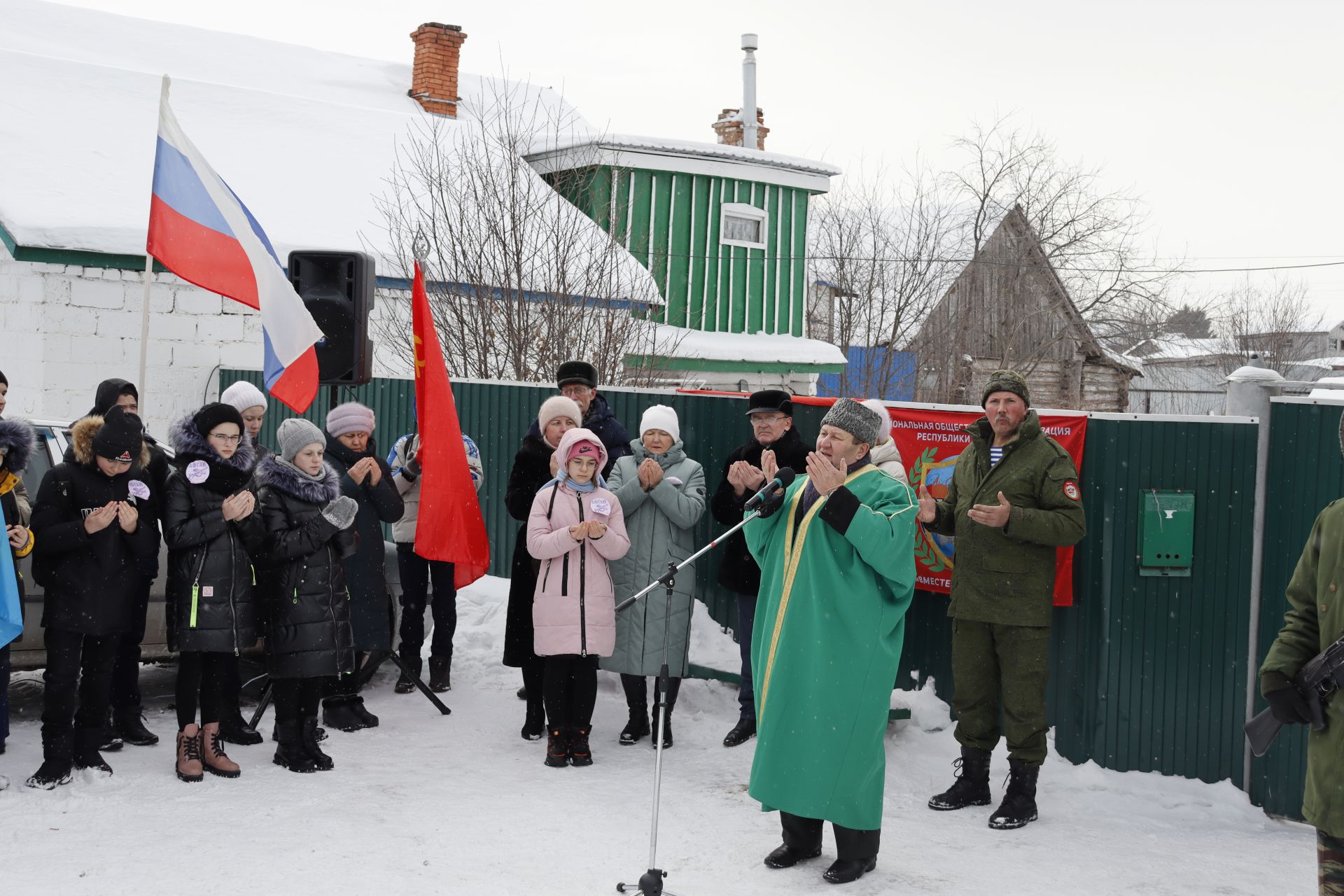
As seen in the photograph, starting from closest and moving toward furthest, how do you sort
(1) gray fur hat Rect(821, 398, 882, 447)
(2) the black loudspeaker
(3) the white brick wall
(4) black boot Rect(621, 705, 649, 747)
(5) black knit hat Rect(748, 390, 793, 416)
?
(1) gray fur hat Rect(821, 398, 882, 447)
(5) black knit hat Rect(748, 390, 793, 416)
(4) black boot Rect(621, 705, 649, 747)
(2) the black loudspeaker
(3) the white brick wall

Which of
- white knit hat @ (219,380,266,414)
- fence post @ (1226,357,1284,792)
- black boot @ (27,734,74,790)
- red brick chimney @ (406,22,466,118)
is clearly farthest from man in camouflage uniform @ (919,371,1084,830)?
red brick chimney @ (406,22,466,118)

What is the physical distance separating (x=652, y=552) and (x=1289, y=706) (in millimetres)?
3366

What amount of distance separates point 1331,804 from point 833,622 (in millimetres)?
1691

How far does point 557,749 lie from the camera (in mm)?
5926

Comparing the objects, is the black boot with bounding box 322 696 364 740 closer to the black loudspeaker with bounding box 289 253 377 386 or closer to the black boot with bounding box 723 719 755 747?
the black boot with bounding box 723 719 755 747

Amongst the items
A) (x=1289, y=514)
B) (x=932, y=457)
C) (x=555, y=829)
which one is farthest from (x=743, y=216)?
(x=555, y=829)

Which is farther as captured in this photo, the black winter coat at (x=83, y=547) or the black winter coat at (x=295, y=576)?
the black winter coat at (x=295, y=576)

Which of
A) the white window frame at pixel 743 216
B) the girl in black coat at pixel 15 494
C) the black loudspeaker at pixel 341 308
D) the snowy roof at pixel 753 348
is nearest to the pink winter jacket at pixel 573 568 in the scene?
the girl in black coat at pixel 15 494

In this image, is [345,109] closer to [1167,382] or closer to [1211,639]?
[1211,639]

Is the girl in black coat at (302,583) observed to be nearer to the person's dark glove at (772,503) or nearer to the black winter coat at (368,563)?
the black winter coat at (368,563)

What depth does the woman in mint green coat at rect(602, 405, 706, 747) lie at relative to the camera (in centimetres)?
615

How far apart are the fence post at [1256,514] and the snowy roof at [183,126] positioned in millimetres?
8012

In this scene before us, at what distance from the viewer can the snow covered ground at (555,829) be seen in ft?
14.7

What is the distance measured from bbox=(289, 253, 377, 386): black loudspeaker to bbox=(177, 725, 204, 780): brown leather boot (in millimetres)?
3154
